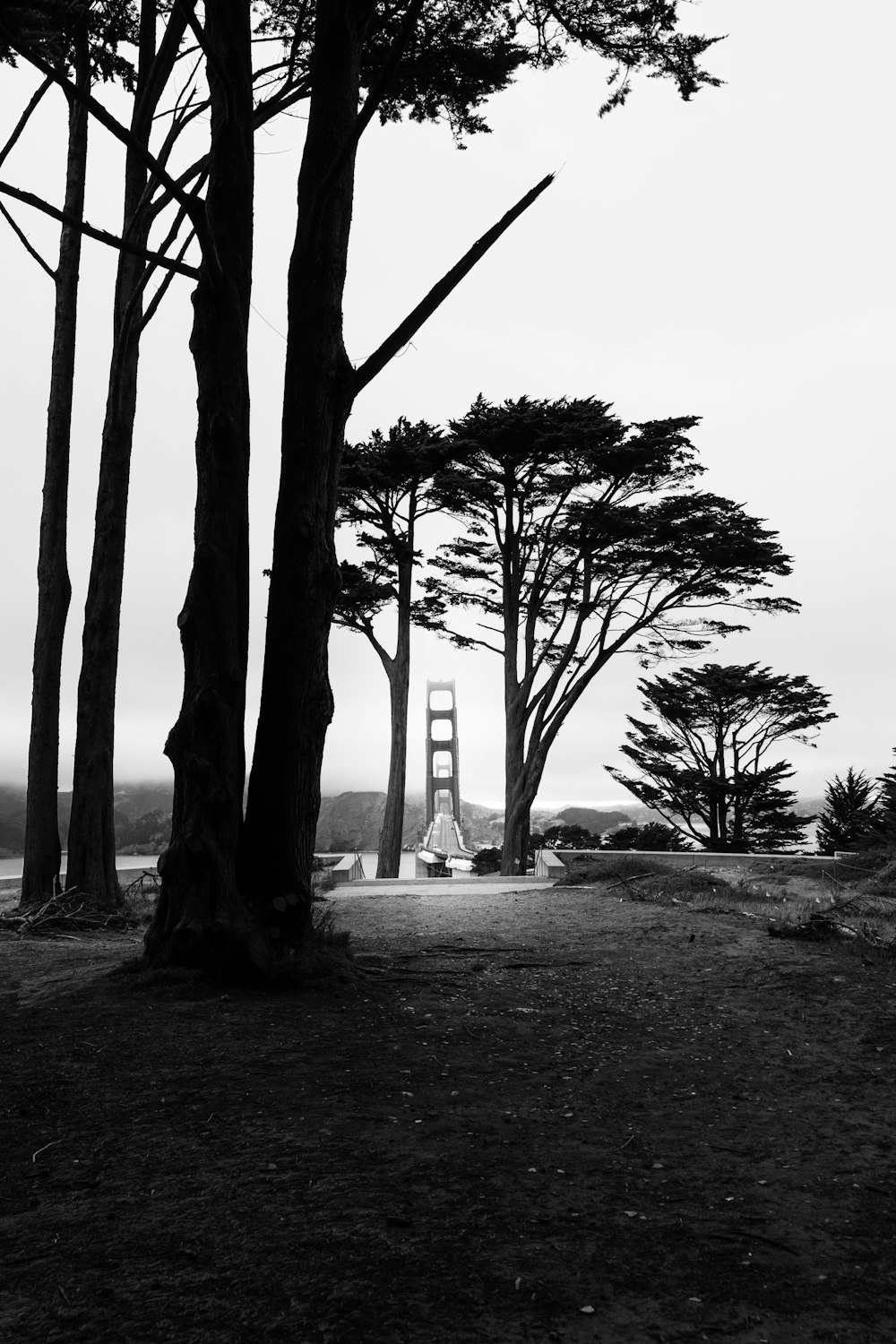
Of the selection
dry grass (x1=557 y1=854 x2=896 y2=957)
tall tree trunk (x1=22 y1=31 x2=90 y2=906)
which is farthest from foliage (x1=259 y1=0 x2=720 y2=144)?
dry grass (x1=557 y1=854 x2=896 y2=957)

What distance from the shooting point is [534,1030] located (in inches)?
136

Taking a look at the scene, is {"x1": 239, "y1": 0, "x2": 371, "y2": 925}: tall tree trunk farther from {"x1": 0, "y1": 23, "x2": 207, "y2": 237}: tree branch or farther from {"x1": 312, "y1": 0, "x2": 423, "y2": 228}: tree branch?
{"x1": 0, "y1": 23, "x2": 207, "y2": 237}: tree branch

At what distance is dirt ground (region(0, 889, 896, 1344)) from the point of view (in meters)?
1.61

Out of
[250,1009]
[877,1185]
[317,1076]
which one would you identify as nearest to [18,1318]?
[317,1076]

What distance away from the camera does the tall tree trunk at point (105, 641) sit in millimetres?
7266

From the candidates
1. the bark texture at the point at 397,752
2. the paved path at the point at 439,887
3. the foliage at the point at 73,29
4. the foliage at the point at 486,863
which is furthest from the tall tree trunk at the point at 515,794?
the foliage at the point at 73,29

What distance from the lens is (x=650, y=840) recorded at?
63.8ft

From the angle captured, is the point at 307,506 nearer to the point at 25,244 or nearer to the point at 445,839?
the point at 25,244

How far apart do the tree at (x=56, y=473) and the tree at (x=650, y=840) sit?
14.1 metres

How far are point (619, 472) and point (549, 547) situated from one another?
1.73 m

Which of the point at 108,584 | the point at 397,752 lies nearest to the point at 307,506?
the point at 108,584

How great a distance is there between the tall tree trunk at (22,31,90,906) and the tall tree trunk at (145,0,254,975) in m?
3.45

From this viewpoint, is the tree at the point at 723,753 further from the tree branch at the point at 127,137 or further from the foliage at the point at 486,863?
the tree branch at the point at 127,137

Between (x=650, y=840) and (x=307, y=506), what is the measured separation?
53.3 feet
